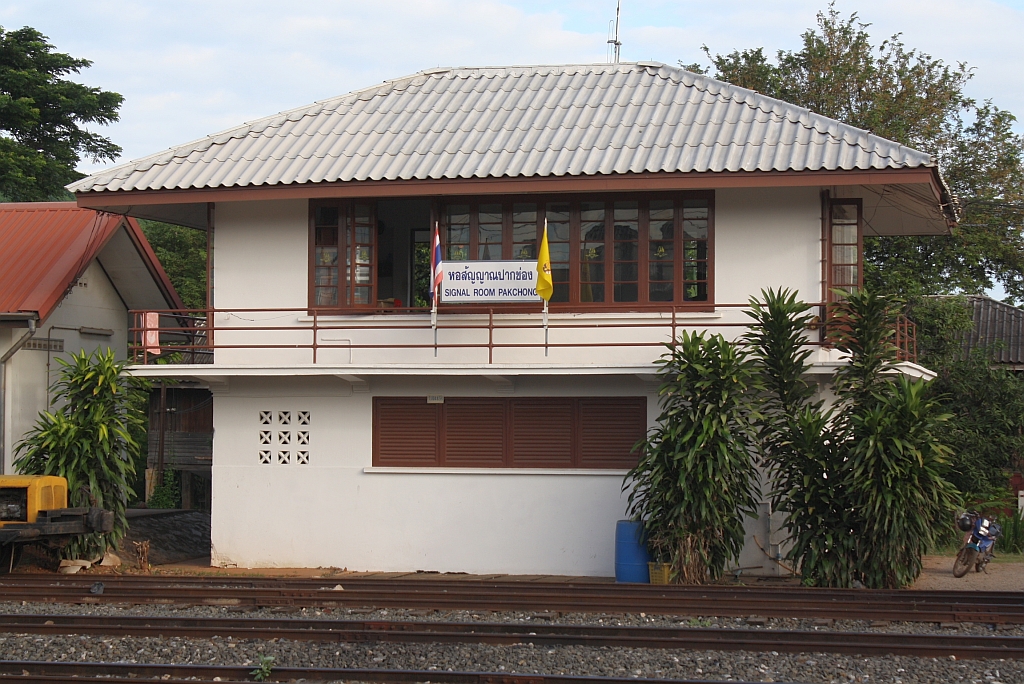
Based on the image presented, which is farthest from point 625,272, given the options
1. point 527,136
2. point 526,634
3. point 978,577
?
point 526,634

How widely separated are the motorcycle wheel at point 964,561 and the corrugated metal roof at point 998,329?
9.37 metres

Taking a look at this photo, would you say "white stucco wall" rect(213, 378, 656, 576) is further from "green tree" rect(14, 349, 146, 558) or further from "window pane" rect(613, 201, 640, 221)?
"window pane" rect(613, 201, 640, 221)

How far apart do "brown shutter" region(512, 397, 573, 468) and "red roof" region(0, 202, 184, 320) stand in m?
8.37

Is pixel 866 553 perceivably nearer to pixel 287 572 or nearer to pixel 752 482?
pixel 752 482

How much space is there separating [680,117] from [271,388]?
7.40 m

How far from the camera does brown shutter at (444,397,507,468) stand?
16047mm

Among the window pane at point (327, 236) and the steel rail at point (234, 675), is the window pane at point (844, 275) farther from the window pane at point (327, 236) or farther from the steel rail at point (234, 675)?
the steel rail at point (234, 675)

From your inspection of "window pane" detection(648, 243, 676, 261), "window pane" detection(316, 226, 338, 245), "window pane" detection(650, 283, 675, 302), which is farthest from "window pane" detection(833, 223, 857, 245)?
"window pane" detection(316, 226, 338, 245)

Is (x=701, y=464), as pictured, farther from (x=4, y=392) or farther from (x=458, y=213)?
(x=4, y=392)

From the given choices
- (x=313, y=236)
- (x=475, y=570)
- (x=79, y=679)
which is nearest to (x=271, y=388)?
(x=313, y=236)

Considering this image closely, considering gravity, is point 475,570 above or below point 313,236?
below

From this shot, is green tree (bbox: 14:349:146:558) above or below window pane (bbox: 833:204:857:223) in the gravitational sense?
below

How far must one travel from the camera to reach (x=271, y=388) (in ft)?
54.0

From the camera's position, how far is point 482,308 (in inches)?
623
